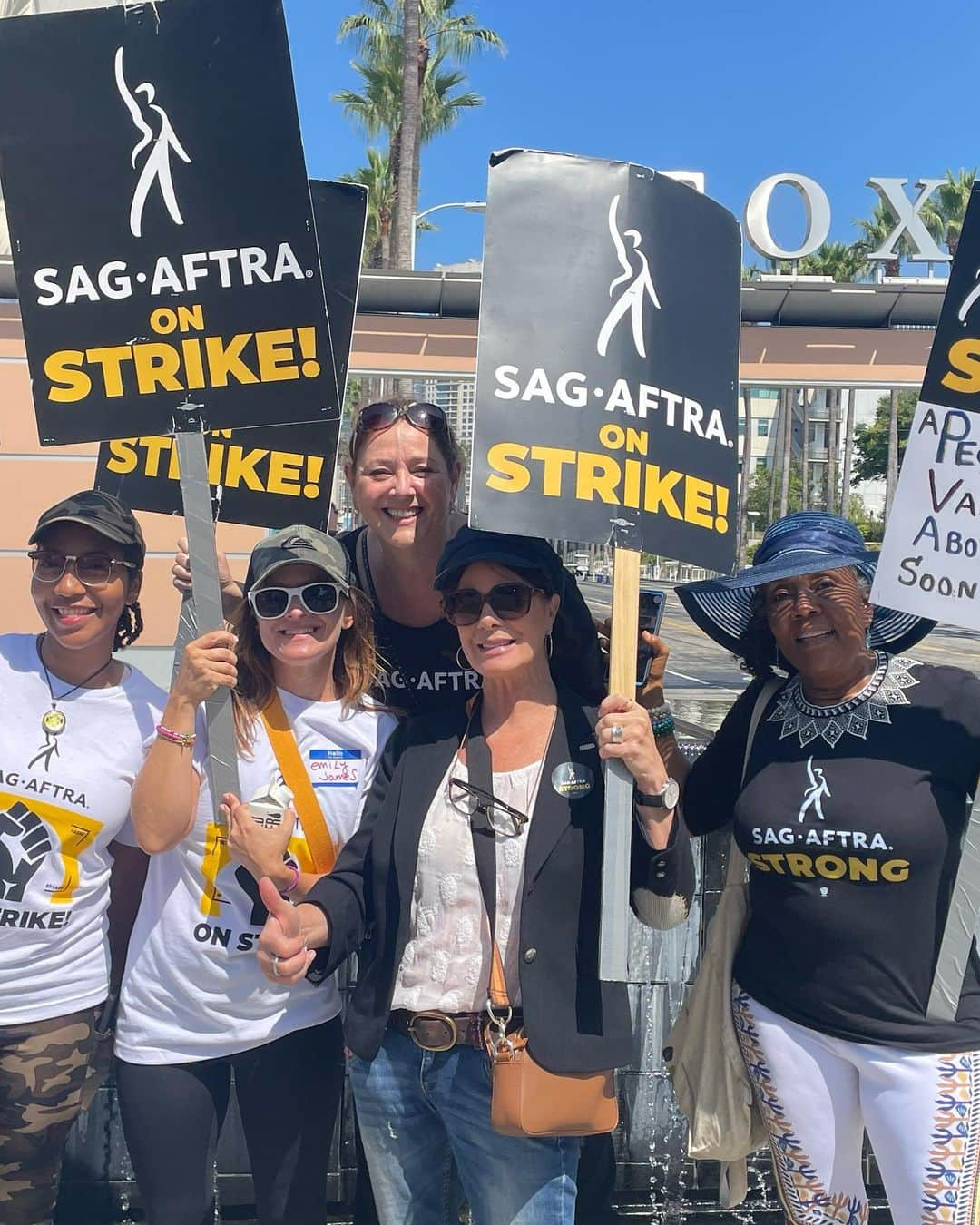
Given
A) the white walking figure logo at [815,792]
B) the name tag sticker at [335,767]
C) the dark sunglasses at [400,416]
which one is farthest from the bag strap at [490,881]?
the dark sunglasses at [400,416]

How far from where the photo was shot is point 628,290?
2.18 metres

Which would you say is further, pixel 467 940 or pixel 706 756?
pixel 706 756

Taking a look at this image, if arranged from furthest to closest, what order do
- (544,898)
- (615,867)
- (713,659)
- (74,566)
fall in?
(713,659) → (74,566) → (544,898) → (615,867)

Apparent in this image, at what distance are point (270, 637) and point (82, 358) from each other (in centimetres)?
76

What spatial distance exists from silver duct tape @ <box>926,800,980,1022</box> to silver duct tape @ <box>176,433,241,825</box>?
1483 millimetres

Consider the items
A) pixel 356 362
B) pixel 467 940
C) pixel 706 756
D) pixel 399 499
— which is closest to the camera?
pixel 467 940

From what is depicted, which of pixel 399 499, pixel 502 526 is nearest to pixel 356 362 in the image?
pixel 399 499

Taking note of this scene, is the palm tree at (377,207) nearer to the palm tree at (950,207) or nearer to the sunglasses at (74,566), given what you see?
the palm tree at (950,207)

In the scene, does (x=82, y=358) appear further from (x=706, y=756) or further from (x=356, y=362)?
(x=356, y=362)

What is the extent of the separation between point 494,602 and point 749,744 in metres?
0.71

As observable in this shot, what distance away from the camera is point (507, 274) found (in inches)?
83.8

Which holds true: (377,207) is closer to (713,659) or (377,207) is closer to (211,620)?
(713,659)

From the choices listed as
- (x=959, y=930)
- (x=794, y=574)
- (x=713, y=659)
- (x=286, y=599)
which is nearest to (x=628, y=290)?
(x=794, y=574)

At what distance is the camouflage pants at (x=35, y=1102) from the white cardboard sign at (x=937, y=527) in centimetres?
201
